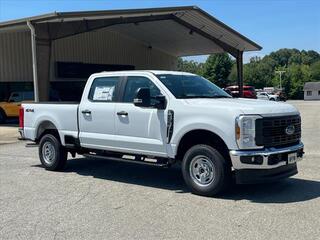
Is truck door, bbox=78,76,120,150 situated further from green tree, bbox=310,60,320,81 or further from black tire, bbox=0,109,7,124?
green tree, bbox=310,60,320,81

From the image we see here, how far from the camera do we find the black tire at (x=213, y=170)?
24.3 feet

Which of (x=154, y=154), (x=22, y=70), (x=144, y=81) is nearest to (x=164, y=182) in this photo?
(x=154, y=154)

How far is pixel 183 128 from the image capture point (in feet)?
25.8

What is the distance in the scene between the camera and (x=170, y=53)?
42.3 metres

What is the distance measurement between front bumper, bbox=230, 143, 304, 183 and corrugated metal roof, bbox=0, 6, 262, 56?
13570 mm

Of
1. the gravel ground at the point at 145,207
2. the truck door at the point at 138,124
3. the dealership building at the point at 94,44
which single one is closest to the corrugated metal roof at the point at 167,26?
the dealership building at the point at 94,44

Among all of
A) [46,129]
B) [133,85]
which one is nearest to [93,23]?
[46,129]

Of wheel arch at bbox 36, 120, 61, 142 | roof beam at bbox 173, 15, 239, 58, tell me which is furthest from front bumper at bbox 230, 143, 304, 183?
roof beam at bbox 173, 15, 239, 58

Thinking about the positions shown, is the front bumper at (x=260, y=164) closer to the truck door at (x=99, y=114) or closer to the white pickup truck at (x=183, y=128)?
the white pickup truck at (x=183, y=128)

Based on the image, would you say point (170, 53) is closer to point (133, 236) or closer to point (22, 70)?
point (22, 70)

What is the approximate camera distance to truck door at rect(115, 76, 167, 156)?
822cm

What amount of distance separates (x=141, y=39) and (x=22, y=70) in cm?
1157

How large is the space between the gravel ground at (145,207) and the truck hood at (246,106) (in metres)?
1.34

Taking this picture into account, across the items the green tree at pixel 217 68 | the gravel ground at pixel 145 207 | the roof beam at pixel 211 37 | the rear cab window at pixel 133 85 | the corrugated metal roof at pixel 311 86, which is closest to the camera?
the gravel ground at pixel 145 207
